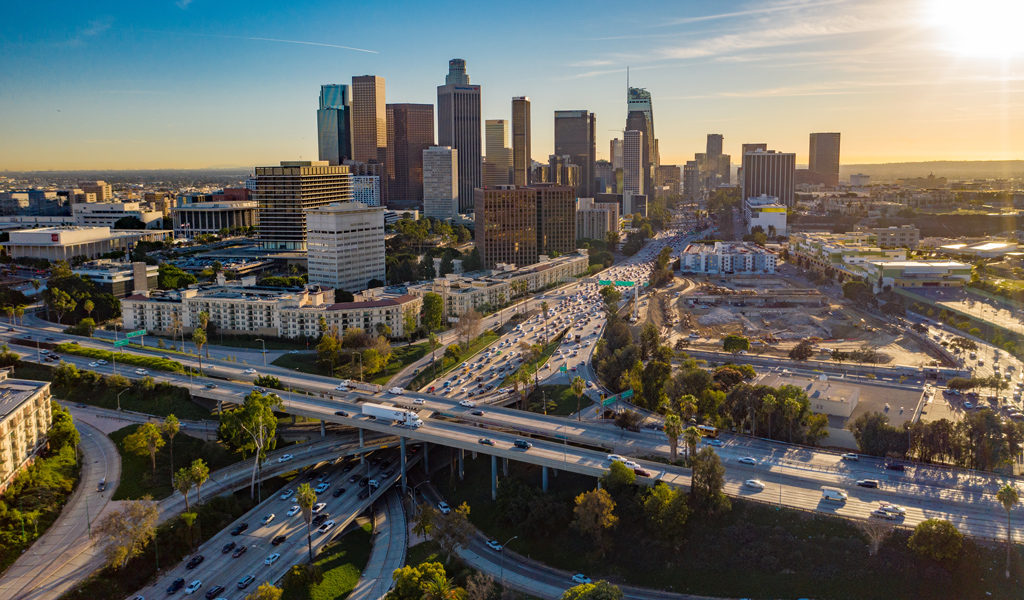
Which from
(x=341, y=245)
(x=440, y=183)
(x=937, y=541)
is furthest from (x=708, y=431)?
(x=440, y=183)

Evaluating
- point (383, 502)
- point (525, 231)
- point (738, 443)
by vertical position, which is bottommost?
point (383, 502)

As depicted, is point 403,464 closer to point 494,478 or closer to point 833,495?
point 494,478

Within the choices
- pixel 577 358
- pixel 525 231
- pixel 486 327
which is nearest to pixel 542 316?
pixel 486 327

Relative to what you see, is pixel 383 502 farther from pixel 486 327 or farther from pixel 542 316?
pixel 542 316

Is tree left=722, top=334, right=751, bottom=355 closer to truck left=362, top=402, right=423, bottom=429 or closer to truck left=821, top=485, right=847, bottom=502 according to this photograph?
truck left=821, top=485, right=847, bottom=502

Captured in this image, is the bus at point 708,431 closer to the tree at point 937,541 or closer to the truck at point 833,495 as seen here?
the truck at point 833,495

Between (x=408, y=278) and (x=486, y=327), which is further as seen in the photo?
(x=408, y=278)

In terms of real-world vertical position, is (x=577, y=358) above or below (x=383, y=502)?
above
